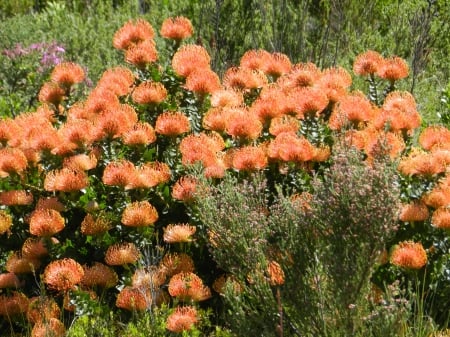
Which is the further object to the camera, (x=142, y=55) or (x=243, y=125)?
(x=142, y=55)

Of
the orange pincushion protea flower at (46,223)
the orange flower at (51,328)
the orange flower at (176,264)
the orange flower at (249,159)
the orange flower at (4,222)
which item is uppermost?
the orange flower at (249,159)

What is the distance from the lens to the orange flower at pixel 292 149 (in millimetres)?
3361

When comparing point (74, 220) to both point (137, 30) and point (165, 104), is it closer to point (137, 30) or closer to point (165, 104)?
point (165, 104)

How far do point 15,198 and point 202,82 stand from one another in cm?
92

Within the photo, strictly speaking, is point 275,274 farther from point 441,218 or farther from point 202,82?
point 202,82

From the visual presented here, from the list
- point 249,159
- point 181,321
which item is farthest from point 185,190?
point 181,321

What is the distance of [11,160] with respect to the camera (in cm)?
359

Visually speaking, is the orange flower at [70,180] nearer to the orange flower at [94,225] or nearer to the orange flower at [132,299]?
the orange flower at [94,225]

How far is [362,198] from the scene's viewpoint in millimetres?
2619

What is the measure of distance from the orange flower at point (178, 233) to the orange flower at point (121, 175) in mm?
232

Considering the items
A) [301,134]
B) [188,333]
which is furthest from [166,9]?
[188,333]

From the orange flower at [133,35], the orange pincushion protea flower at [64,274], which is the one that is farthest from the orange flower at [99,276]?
the orange flower at [133,35]

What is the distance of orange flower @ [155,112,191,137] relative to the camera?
3.60m

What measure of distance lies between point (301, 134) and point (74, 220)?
1028 mm
